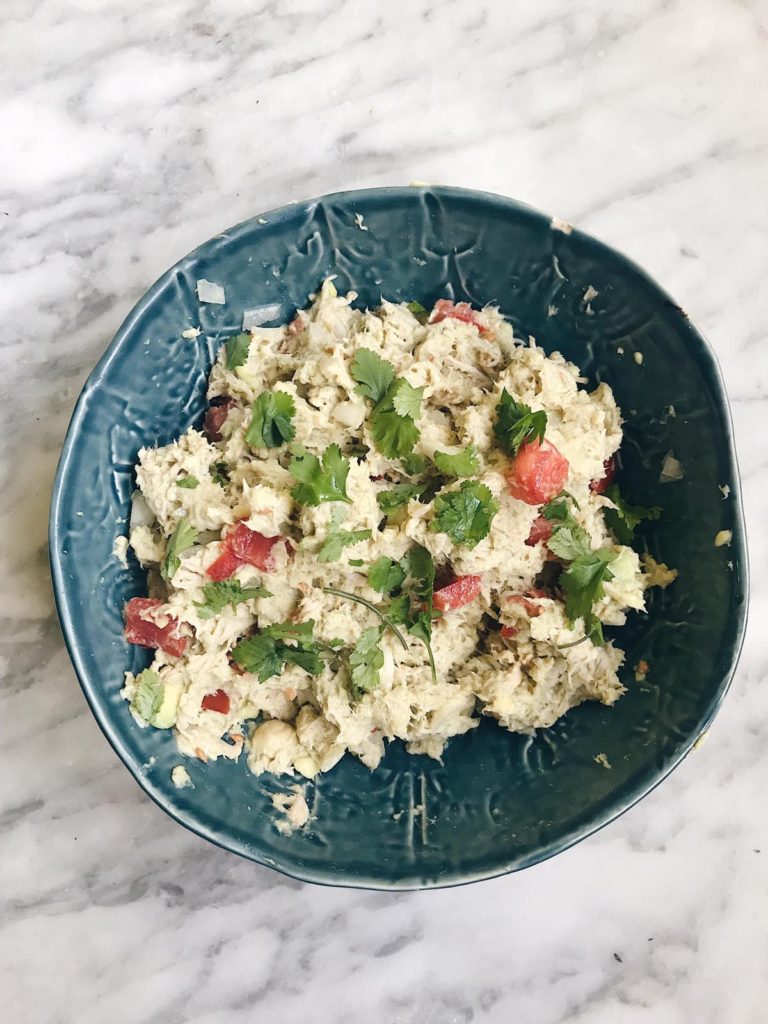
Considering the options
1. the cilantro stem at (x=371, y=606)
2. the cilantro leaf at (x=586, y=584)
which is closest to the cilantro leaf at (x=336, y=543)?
the cilantro stem at (x=371, y=606)

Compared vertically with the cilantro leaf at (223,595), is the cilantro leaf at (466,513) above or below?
above

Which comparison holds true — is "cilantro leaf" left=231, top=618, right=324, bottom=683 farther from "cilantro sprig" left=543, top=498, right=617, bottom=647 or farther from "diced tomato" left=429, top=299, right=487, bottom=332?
"diced tomato" left=429, top=299, right=487, bottom=332

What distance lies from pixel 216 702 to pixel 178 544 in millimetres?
463

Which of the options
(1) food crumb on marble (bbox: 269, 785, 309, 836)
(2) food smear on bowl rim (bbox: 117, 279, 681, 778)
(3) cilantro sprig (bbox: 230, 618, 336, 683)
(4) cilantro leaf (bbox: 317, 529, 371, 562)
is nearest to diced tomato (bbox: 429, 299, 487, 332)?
(2) food smear on bowl rim (bbox: 117, 279, 681, 778)

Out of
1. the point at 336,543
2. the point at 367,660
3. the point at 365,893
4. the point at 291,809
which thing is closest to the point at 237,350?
the point at 336,543

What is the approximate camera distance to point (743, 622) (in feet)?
7.14

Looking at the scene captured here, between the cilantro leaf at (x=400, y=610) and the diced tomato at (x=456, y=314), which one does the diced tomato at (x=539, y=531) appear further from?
the diced tomato at (x=456, y=314)

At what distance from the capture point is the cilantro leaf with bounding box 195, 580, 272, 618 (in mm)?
2227

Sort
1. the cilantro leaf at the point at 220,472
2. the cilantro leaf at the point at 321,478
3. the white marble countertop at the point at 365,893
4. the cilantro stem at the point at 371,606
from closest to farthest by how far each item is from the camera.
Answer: the cilantro leaf at the point at 321,478 → the cilantro stem at the point at 371,606 → the cilantro leaf at the point at 220,472 → the white marble countertop at the point at 365,893

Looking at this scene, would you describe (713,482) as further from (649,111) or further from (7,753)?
(7,753)

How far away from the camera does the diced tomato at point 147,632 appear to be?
2.30 meters

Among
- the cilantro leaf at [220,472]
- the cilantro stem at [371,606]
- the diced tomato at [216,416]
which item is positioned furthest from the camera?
the diced tomato at [216,416]

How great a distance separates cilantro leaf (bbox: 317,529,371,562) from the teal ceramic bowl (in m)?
0.62

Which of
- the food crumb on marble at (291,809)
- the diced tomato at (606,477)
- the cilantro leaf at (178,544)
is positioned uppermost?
the cilantro leaf at (178,544)
